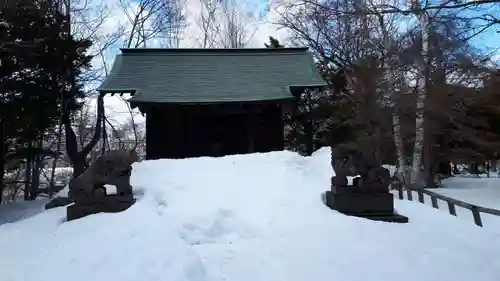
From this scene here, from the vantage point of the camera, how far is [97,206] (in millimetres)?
7336

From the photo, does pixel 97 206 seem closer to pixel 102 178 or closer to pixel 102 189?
pixel 102 189

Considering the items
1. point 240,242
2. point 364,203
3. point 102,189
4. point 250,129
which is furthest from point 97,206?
point 250,129

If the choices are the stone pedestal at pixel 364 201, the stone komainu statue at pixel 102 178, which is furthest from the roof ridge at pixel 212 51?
the stone pedestal at pixel 364 201

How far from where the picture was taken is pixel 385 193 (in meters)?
7.41

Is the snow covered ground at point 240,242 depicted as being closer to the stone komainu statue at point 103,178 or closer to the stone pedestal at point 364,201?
the stone pedestal at point 364,201

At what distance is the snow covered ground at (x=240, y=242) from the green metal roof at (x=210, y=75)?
5.20m

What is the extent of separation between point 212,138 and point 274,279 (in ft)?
31.7

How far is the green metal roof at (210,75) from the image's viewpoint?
44.3 feet

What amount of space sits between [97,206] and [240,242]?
2.61 m

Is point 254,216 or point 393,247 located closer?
point 393,247

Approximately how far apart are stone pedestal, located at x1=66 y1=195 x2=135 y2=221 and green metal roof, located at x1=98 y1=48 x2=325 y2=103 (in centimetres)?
564

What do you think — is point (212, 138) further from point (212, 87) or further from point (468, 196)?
point (468, 196)

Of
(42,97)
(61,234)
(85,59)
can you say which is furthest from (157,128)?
(61,234)

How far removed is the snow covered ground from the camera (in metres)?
5.04
